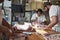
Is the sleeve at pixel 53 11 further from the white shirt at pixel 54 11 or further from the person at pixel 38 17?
the person at pixel 38 17

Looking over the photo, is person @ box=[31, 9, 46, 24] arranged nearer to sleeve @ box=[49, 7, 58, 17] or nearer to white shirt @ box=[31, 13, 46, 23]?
white shirt @ box=[31, 13, 46, 23]

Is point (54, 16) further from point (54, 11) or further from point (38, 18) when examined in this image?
point (38, 18)

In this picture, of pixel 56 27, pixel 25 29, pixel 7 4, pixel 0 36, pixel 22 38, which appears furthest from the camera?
pixel 56 27

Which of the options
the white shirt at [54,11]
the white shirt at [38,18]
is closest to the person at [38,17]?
the white shirt at [38,18]

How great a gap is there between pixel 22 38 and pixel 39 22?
2.40 feet

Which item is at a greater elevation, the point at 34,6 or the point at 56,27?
the point at 34,6

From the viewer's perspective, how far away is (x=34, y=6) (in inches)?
66.3

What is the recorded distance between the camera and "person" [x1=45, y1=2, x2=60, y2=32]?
4.94 feet

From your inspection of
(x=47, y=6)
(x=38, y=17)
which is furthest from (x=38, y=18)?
(x=47, y=6)

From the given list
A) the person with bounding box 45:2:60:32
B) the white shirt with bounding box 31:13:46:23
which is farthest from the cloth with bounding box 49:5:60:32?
the white shirt with bounding box 31:13:46:23

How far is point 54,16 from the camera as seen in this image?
150 centimetres

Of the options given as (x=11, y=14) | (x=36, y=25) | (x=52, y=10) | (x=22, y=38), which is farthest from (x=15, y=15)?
(x=22, y=38)

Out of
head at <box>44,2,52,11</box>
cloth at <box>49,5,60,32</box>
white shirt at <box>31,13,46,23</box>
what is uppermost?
head at <box>44,2,52,11</box>

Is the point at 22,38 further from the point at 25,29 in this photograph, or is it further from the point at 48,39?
the point at 25,29
